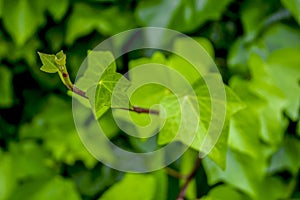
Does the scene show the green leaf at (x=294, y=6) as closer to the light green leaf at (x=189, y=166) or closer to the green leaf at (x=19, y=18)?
the light green leaf at (x=189, y=166)

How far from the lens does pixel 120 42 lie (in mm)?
786

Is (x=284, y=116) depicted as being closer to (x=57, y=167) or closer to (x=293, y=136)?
(x=293, y=136)

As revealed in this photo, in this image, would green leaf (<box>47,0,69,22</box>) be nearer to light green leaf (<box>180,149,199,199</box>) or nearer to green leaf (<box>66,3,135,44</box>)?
green leaf (<box>66,3,135,44</box>)

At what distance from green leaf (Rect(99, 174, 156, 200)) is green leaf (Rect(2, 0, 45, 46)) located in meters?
0.27

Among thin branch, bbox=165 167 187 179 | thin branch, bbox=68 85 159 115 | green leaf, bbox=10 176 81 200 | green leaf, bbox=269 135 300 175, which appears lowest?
green leaf, bbox=10 176 81 200

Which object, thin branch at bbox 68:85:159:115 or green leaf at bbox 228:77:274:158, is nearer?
thin branch at bbox 68:85:159:115

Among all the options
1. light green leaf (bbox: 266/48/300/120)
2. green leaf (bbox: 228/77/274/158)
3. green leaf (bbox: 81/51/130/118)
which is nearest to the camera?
green leaf (bbox: 81/51/130/118)

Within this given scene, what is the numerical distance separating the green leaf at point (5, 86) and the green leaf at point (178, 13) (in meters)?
0.25

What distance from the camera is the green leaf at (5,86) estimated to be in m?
0.85

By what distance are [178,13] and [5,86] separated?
0.31m

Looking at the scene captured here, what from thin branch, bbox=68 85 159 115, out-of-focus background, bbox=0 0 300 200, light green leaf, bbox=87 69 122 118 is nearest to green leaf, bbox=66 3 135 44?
out-of-focus background, bbox=0 0 300 200

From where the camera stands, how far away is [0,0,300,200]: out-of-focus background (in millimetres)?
730

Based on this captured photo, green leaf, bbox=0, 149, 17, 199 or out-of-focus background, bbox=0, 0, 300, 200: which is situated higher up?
out-of-focus background, bbox=0, 0, 300, 200

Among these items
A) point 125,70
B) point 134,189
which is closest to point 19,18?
point 125,70
